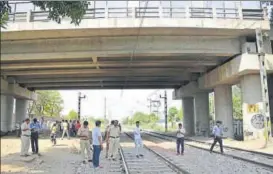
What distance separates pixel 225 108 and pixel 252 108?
18.7 feet

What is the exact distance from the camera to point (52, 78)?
37719 mm

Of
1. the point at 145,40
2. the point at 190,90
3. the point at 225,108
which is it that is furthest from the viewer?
the point at 190,90

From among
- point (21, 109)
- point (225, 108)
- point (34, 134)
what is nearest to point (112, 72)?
point (225, 108)

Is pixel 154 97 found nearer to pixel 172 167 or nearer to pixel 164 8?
pixel 164 8

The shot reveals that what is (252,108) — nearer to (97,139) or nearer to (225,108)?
(225,108)

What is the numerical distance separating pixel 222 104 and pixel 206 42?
8602mm

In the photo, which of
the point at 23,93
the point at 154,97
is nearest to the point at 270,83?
the point at 23,93

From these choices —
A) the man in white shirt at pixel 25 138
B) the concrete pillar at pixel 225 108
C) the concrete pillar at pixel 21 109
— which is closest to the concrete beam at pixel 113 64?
the concrete pillar at pixel 225 108

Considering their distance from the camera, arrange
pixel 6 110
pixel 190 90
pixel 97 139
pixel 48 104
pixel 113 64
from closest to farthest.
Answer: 1. pixel 97 139
2. pixel 6 110
3. pixel 113 64
4. pixel 190 90
5. pixel 48 104

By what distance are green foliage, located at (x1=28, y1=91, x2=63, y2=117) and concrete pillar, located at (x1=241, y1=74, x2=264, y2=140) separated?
37.5 metres

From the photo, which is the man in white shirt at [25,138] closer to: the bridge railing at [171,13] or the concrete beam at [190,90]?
the bridge railing at [171,13]

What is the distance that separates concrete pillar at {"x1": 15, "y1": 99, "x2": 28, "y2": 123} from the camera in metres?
48.3

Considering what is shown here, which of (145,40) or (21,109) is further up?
(145,40)

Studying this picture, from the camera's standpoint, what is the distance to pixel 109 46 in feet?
80.0
